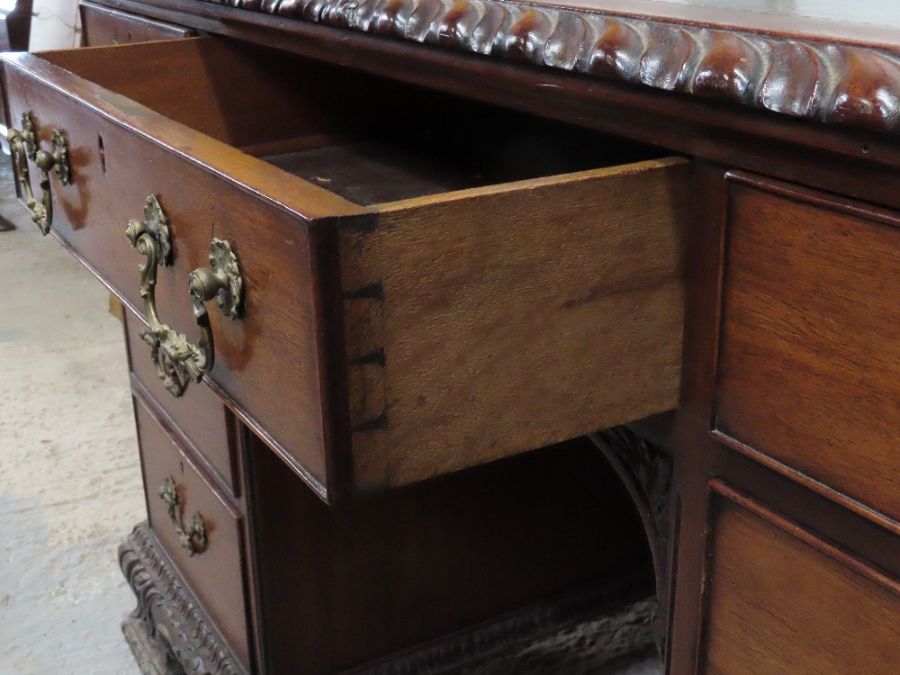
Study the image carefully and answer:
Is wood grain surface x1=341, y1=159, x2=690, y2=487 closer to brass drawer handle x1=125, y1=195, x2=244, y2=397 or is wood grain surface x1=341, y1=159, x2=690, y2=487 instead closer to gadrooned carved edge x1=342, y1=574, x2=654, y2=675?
brass drawer handle x1=125, y1=195, x2=244, y2=397

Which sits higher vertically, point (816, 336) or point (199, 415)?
point (816, 336)

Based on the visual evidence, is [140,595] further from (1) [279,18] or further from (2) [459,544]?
(1) [279,18]

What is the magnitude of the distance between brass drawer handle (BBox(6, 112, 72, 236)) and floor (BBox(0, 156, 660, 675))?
559 millimetres

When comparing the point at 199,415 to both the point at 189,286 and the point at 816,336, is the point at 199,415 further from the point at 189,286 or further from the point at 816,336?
the point at 816,336

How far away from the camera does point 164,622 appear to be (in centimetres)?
112

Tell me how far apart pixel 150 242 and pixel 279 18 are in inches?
8.9

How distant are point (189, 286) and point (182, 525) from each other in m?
0.56

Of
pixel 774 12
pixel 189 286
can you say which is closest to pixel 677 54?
pixel 774 12

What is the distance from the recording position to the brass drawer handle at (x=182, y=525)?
102 centimetres

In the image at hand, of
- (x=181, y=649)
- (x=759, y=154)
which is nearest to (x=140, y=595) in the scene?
(x=181, y=649)

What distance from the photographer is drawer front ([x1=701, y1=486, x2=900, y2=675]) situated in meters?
0.51

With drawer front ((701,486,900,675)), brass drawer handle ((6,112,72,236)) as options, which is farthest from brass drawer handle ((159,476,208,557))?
drawer front ((701,486,900,675))

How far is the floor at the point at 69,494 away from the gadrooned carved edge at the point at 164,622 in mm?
61

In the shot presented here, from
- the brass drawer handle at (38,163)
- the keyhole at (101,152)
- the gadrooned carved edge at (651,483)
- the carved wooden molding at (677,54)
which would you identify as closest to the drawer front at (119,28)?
the brass drawer handle at (38,163)
